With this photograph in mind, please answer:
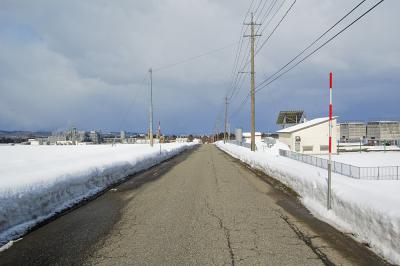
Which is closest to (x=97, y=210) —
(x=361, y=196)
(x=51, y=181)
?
(x=51, y=181)

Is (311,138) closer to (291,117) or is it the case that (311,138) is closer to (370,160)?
(370,160)

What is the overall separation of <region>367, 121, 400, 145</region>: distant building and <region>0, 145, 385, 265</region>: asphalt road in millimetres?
114188

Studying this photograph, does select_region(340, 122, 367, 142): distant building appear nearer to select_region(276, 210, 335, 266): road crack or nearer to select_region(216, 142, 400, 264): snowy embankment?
select_region(216, 142, 400, 264): snowy embankment

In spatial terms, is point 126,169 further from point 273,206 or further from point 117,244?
point 117,244

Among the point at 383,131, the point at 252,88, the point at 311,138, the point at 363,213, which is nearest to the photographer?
the point at 363,213

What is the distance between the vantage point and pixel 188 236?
6719 millimetres

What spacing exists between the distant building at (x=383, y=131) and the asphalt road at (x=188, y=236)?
4496 inches

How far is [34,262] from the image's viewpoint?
17.8 feet

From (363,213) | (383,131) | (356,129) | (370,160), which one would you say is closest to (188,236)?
(363,213)

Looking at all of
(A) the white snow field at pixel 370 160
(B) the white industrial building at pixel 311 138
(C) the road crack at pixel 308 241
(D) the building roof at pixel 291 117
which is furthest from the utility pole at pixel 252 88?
(D) the building roof at pixel 291 117

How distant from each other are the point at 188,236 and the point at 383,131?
550 ft

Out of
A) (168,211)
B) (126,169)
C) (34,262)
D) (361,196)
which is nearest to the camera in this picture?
(34,262)

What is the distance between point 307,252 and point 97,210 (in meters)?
5.65

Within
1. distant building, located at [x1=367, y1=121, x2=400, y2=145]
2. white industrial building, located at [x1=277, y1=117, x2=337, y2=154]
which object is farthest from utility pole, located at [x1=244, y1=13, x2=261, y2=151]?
distant building, located at [x1=367, y1=121, x2=400, y2=145]
